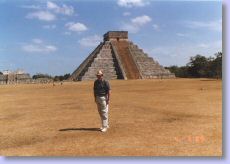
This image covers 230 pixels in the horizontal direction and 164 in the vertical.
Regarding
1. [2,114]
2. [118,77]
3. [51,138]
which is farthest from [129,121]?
[118,77]

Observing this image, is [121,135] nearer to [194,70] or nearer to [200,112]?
[200,112]

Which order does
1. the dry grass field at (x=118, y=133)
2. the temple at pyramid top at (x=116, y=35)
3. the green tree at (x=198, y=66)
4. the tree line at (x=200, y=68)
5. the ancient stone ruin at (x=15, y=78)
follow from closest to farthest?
the dry grass field at (x=118, y=133), the tree line at (x=200, y=68), the green tree at (x=198, y=66), the ancient stone ruin at (x=15, y=78), the temple at pyramid top at (x=116, y=35)

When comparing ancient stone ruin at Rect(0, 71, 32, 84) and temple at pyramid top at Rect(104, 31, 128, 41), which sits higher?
temple at pyramid top at Rect(104, 31, 128, 41)

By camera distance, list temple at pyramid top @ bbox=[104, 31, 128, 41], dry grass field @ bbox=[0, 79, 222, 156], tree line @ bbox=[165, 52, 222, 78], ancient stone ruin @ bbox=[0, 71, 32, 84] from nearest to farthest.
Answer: dry grass field @ bbox=[0, 79, 222, 156]
tree line @ bbox=[165, 52, 222, 78]
ancient stone ruin @ bbox=[0, 71, 32, 84]
temple at pyramid top @ bbox=[104, 31, 128, 41]

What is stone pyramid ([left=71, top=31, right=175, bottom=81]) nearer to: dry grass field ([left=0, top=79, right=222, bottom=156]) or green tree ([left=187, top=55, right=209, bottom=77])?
green tree ([left=187, top=55, right=209, bottom=77])

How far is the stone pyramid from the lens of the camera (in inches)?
2071

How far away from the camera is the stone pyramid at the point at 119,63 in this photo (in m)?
52.6

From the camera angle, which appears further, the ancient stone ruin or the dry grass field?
the ancient stone ruin

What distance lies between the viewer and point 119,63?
54.9 metres

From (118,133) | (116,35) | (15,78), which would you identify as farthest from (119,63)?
(118,133)

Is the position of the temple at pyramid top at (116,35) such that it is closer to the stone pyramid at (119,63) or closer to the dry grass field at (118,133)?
the stone pyramid at (119,63)

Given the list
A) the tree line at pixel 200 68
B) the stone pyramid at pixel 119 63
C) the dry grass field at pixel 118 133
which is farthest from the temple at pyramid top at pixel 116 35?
the dry grass field at pixel 118 133

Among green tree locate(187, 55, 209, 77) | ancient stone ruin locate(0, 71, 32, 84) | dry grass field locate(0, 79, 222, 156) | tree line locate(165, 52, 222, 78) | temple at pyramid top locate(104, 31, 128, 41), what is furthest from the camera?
temple at pyramid top locate(104, 31, 128, 41)

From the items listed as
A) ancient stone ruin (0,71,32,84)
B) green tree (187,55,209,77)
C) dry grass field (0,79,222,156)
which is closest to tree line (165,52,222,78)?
green tree (187,55,209,77)
